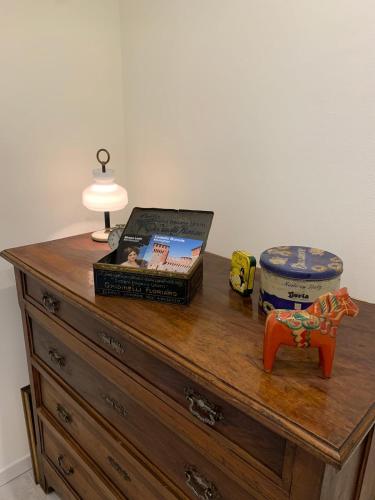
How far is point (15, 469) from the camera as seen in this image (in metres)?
1.67

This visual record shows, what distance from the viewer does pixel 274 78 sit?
1.07 metres

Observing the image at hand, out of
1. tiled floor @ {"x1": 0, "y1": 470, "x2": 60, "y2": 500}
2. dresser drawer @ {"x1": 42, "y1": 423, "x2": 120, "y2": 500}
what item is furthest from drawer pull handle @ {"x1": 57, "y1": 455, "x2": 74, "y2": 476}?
tiled floor @ {"x1": 0, "y1": 470, "x2": 60, "y2": 500}

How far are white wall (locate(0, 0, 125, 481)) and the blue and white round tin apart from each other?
0.98 m

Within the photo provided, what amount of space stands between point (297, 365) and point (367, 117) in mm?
602

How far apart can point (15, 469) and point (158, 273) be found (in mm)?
1341

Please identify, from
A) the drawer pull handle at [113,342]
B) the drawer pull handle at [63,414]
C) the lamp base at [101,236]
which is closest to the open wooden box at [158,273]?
the drawer pull handle at [113,342]

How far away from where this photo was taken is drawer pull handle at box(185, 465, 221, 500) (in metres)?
0.80

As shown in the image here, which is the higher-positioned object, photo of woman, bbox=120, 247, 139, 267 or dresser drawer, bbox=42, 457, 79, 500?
photo of woman, bbox=120, 247, 139, 267

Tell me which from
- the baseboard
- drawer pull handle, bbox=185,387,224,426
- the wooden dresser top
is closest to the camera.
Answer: the wooden dresser top

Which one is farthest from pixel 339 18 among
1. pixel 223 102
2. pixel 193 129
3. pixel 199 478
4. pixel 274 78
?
pixel 199 478

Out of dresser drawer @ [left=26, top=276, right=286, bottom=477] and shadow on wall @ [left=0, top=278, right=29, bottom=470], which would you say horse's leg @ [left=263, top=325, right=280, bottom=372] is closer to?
dresser drawer @ [left=26, top=276, right=286, bottom=477]

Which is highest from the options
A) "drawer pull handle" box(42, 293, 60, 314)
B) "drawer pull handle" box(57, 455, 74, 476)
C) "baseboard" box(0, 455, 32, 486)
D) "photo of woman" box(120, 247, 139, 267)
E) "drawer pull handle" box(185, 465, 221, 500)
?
"photo of woman" box(120, 247, 139, 267)

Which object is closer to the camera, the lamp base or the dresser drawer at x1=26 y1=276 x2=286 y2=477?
the dresser drawer at x1=26 y1=276 x2=286 y2=477

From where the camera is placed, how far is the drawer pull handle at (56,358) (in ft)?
3.96
